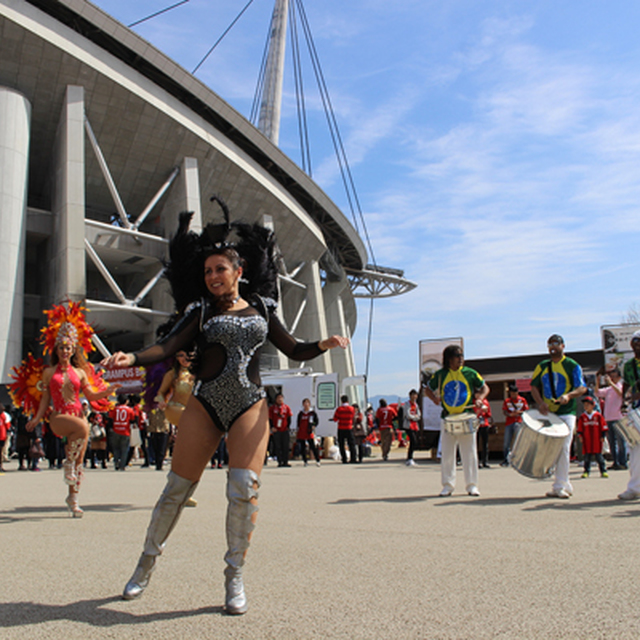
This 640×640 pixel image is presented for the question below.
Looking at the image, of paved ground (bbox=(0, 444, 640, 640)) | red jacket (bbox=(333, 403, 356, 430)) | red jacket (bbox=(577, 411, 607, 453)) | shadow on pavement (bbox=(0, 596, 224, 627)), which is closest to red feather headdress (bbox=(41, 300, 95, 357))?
paved ground (bbox=(0, 444, 640, 640))

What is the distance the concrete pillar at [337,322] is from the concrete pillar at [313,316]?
15.6ft

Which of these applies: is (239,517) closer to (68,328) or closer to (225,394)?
(225,394)

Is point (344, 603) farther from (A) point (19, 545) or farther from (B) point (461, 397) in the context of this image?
(B) point (461, 397)

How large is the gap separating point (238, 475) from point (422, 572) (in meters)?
1.32

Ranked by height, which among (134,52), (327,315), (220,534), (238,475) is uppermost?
(134,52)

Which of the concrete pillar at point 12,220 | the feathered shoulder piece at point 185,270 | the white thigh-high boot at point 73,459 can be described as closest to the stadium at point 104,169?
the concrete pillar at point 12,220

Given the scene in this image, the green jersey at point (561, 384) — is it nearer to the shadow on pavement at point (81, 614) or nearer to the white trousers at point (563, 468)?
the white trousers at point (563, 468)

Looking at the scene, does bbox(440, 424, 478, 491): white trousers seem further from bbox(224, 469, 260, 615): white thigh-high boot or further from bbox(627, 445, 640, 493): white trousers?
bbox(224, 469, 260, 615): white thigh-high boot

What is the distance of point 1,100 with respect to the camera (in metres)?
30.0

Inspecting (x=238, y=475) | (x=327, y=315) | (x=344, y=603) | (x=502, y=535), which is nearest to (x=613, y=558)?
(x=502, y=535)

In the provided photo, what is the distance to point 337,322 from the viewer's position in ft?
199

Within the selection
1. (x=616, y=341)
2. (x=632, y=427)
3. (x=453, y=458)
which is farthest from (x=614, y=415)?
(x=632, y=427)

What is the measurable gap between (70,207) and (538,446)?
92.3 ft

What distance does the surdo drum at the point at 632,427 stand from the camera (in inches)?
299
